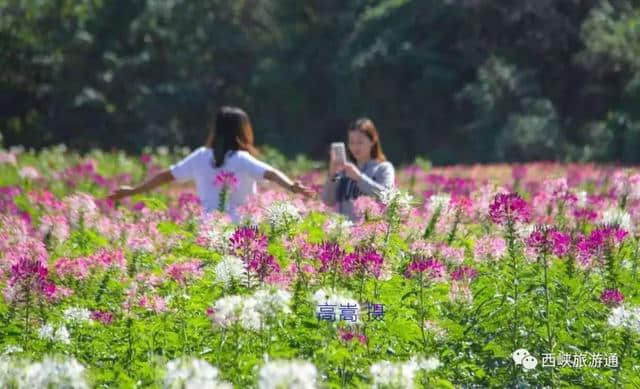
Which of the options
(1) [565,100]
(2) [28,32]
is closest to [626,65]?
(1) [565,100]

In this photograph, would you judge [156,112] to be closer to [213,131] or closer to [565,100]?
[565,100]

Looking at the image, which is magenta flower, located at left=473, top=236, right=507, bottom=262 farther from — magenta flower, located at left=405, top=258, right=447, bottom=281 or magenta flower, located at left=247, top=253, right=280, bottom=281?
magenta flower, located at left=247, top=253, right=280, bottom=281

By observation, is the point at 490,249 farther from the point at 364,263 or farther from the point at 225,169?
the point at 225,169

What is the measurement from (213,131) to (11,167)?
8.05 meters

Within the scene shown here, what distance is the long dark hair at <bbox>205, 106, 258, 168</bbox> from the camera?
703cm

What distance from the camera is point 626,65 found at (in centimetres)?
2900

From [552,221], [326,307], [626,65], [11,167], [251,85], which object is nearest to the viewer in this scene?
[326,307]

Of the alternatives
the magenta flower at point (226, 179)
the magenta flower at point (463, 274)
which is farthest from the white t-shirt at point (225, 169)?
the magenta flower at point (463, 274)

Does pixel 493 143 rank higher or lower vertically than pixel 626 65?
lower

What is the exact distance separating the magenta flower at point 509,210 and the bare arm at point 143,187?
324cm

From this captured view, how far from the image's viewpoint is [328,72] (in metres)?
36.6

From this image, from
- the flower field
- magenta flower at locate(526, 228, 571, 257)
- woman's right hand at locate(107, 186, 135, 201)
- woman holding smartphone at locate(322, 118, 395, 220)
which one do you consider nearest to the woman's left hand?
woman holding smartphone at locate(322, 118, 395, 220)

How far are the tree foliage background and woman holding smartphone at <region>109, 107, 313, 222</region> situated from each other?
2202cm

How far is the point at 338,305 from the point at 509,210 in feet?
3.24
